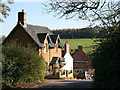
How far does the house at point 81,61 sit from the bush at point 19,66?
85.7 ft

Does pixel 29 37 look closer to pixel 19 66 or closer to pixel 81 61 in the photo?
pixel 19 66

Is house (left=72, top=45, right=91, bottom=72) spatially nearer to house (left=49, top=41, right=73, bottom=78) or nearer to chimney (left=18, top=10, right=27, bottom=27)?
house (left=49, top=41, right=73, bottom=78)

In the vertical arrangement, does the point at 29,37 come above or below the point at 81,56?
above

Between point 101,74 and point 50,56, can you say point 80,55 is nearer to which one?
point 50,56

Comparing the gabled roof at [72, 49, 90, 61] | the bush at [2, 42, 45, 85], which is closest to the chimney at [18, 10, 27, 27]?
the bush at [2, 42, 45, 85]

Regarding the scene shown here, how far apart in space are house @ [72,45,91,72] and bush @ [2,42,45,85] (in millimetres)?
26121

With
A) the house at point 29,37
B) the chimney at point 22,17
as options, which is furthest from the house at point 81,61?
the chimney at point 22,17

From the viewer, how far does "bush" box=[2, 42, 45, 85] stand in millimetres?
14630

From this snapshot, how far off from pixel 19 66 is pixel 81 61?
29692mm

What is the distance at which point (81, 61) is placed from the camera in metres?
44.6

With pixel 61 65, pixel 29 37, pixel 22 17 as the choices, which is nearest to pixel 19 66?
pixel 29 37

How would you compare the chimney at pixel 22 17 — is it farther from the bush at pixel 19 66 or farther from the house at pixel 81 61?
the house at pixel 81 61

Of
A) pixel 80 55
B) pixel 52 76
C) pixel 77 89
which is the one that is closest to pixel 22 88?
pixel 77 89

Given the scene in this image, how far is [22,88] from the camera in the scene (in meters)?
14.3
